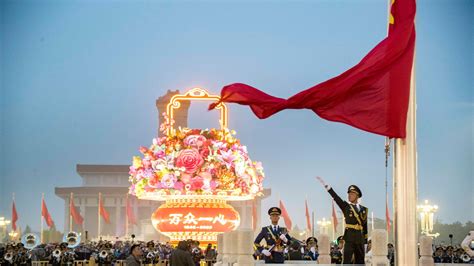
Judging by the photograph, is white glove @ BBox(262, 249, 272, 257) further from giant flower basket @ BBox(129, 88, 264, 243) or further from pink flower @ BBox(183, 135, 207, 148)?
pink flower @ BBox(183, 135, 207, 148)

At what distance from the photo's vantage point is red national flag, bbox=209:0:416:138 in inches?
176

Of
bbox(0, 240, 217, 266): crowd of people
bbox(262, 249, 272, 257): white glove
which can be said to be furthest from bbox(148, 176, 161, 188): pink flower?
bbox(0, 240, 217, 266): crowd of people

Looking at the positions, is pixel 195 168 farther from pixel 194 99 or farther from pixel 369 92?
pixel 369 92

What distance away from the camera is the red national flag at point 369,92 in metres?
4.46

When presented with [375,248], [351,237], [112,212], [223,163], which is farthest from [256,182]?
[112,212]

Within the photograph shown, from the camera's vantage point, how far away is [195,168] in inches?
378

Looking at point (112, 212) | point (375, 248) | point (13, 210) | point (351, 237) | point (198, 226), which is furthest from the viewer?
point (112, 212)

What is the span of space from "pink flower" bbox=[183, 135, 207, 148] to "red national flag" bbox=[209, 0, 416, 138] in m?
5.25

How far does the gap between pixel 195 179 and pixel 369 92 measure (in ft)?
16.7

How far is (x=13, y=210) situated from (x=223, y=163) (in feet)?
44.2

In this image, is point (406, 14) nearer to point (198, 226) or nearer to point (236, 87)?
point (236, 87)

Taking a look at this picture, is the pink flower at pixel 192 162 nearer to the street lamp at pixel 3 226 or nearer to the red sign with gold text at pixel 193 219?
the red sign with gold text at pixel 193 219

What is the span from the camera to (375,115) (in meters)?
4.60

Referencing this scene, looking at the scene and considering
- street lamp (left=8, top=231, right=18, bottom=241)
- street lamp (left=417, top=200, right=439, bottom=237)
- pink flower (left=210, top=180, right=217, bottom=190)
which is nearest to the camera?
pink flower (left=210, top=180, right=217, bottom=190)
